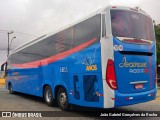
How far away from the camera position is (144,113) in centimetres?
1043

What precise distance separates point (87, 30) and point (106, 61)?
5.19ft

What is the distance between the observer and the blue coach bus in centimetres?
859

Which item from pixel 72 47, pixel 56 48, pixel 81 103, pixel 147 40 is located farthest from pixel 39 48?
pixel 147 40

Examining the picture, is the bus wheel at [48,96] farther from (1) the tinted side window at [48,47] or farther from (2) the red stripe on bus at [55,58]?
(1) the tinted side window at [48,47]

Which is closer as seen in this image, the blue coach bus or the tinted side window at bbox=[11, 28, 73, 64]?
the blue coach bus

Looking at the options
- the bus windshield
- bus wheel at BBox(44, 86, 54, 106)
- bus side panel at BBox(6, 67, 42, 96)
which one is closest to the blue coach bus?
the bus windshield

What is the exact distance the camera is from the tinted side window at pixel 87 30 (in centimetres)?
907

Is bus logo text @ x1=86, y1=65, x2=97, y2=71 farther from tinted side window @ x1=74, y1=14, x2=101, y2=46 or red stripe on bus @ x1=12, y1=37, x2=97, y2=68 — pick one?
tinted side window @ x1=74, y1=14, x2=101, y2=46

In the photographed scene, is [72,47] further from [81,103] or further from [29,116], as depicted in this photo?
[29,116]

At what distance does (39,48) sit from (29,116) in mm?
4351

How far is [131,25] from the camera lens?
30.5 feet

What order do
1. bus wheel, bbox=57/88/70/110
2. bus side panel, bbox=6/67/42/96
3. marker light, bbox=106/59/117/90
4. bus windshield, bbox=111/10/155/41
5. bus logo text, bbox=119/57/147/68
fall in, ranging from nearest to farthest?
marker light, bbox=106/59/117/90, bus logo text, bbox=119/57/147/68, bus windshield, bbox=111/10/155/41, bus wheel, bbox=57/88/70/110, bus side panel, bbox=6/67/42/96

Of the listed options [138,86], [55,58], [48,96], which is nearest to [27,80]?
[48,96]

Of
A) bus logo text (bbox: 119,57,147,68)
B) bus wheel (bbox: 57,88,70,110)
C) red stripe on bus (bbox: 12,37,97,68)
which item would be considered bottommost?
bus wheel (bbox: 57,88,70,110)
